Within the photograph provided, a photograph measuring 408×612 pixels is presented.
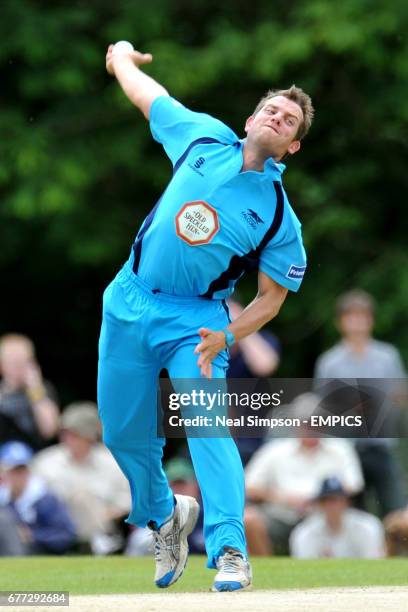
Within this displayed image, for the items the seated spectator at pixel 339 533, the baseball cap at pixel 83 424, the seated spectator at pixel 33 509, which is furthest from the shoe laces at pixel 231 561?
the baseball cap at pixel 83 424

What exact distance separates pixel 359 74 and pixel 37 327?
4995mm

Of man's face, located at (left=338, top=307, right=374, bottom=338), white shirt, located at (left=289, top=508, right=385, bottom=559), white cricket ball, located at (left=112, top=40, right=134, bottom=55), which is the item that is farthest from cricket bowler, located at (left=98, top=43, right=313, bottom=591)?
man's face, located at (left=338, top=307, right=374, bottom=338)

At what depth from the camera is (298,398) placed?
768 centimetres

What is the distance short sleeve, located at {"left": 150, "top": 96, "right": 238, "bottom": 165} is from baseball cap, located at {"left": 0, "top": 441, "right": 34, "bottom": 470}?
4.42m

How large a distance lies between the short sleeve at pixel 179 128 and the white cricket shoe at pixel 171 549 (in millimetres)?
1940

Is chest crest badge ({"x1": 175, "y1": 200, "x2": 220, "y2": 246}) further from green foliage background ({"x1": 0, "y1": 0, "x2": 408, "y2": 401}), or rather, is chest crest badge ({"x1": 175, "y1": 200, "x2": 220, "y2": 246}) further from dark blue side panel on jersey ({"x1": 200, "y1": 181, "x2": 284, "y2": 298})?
green foliage background ({"x1": 0, "y1": 0, "x2": 408, "y2": 401})

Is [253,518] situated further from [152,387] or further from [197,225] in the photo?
[197,225]

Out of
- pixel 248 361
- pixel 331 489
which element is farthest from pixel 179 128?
pixel 331 489

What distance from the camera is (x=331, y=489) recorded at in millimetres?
10555

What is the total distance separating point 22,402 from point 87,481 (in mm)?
978

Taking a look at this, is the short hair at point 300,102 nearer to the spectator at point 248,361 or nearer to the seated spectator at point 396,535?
the spectator at point 248,361

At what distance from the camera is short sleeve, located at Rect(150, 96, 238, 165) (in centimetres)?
712

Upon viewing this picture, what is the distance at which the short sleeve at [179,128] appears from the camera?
7125 millimetres

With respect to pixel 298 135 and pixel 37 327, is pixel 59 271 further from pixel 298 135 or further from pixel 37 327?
pixel 298 135
